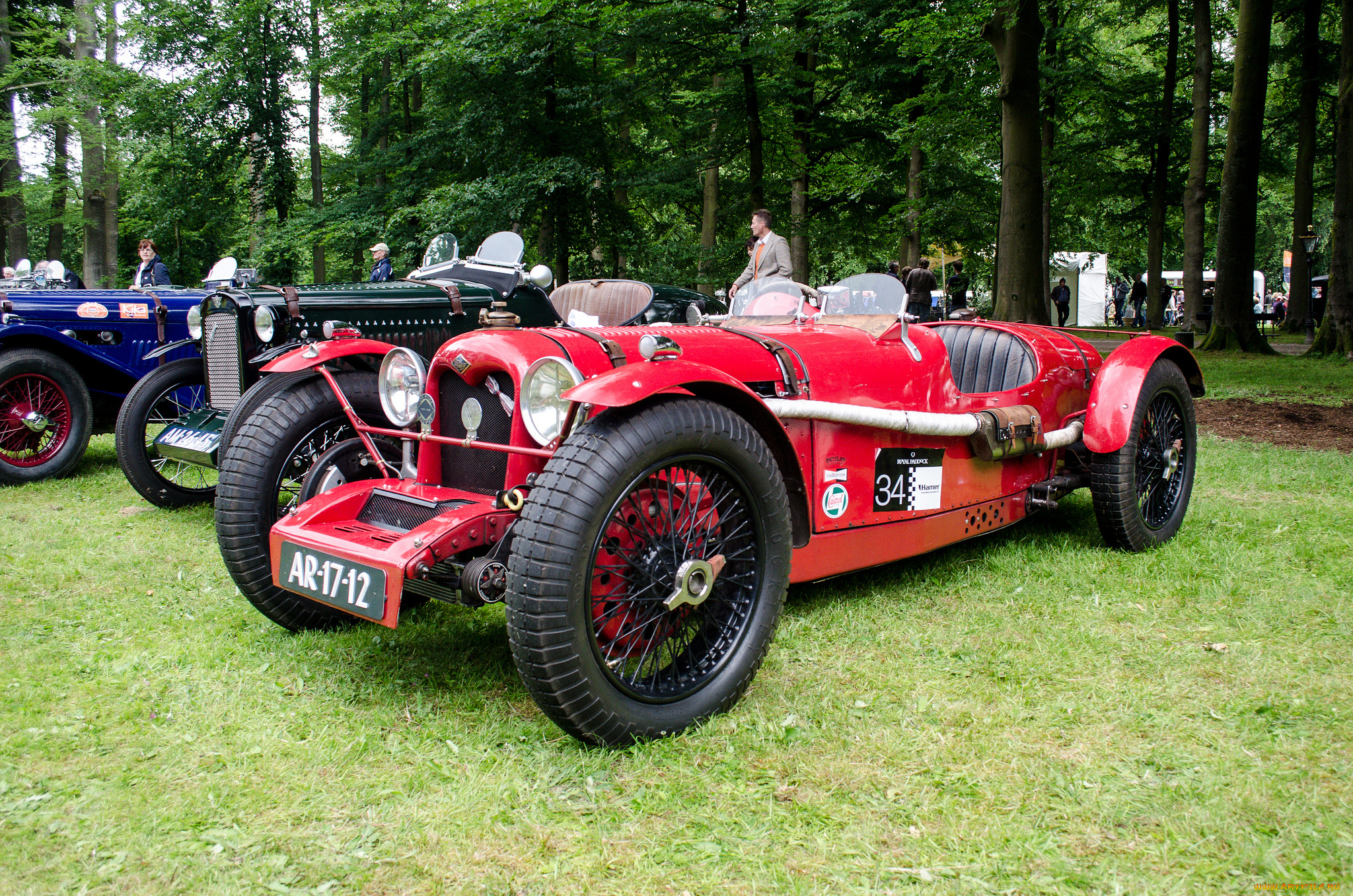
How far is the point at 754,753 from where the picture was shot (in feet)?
8.71

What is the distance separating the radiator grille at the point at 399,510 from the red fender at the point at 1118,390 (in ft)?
10.6

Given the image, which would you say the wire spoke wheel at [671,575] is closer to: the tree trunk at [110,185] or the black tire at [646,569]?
the black tire at [646,569]

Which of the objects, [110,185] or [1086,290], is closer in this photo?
[110,185]

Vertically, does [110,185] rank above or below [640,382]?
above

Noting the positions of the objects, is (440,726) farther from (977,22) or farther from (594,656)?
(977,22)

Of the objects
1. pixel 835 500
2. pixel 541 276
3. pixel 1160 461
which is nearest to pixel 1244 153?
pixel 1160 461

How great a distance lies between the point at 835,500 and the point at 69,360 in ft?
22.9

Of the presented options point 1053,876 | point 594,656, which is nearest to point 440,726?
point 594,656

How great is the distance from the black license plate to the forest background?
1178cm

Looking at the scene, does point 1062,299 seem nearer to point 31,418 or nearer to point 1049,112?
point 1049,112

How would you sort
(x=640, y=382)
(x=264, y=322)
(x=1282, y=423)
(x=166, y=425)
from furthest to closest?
(x=1282, y=423) → (x=166, y=425) → (x=264, y=322) → (x=640, y=382)

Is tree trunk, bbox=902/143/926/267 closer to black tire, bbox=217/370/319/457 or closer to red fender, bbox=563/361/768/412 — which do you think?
black tire, bbox=217/370/319/457

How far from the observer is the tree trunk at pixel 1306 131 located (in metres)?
17.3

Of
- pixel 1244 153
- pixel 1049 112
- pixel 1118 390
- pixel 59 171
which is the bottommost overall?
pixel 1118 390
